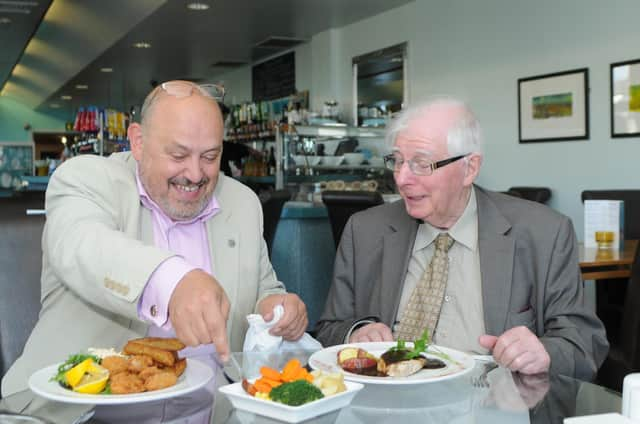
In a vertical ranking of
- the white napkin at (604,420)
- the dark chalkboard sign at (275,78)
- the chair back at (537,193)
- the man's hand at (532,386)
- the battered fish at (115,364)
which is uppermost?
the dark chalkboard sign at (275,78)

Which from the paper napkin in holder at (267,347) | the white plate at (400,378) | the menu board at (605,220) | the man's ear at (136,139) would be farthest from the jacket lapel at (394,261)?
the menu board at (605,220)

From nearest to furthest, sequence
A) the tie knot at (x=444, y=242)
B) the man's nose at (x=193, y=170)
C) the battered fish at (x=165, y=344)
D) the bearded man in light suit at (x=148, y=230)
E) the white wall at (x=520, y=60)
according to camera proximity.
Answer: the battered fish at (x=165, y=344) → the bearded man in light suit at (x=148, y=230) → the man's nose at (x=193, y=170) → the tie knot at (x=444, y=242) → the white wall at (x=520, y=60)

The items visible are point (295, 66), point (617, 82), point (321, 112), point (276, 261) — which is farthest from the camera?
point (295, 66)

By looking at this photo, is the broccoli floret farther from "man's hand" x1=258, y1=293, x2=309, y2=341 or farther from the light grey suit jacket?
"man's hand" x1=258, y1=293, x2=309, y2=341

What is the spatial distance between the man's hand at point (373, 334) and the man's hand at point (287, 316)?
15cm

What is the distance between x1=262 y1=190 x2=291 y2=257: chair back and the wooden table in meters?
1.45

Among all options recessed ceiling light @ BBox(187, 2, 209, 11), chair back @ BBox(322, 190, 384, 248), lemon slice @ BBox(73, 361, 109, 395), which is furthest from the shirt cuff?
recessed ceiling light @ BBox(187, 2, 209, 11)

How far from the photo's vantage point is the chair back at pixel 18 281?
1.88 metres

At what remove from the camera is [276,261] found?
14.3 ft

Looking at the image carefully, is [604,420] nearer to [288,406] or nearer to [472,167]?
[288,406]

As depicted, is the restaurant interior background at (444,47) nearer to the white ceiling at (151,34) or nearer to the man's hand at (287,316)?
the white ceiling at (151,34)

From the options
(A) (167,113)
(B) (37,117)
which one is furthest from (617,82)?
(B) (37,117)

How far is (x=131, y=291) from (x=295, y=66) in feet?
28.8

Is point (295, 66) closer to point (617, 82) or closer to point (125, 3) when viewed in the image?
point (125, 3)
